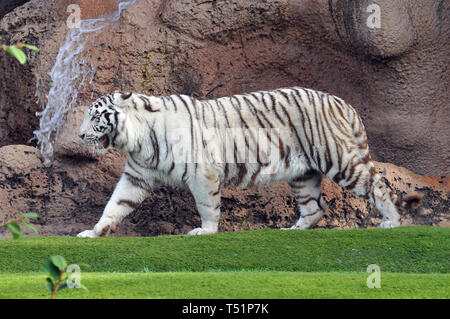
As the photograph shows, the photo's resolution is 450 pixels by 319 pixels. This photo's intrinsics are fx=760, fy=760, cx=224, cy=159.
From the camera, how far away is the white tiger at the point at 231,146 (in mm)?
7281

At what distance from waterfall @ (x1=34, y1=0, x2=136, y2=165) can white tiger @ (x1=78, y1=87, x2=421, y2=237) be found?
1.45m

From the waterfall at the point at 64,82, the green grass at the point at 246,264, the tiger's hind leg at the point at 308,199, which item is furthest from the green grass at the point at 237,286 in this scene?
the waterfall at the point at 64,82

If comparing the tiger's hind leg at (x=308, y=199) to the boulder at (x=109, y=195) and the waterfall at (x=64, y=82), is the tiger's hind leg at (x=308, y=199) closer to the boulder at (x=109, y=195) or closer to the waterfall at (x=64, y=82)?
the boulder at (x=109, y=195)

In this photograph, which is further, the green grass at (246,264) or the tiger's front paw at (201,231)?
the tiger's front paw at (201,231)

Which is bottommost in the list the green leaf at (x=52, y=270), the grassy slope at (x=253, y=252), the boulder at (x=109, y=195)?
the boulder at (x=109, y=195)

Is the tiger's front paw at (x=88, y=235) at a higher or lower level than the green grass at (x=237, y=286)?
lower

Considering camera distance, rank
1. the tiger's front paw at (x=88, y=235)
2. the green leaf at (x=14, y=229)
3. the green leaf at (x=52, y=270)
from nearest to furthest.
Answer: the green leaf at (x=14, y=229), the green leaf at (x=52, y=270), the tiger's front paw at (x=88, y=235)

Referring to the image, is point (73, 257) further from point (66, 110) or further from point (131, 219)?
point (66, 110)

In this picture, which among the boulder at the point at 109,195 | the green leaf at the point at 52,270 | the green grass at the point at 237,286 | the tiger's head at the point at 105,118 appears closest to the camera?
the green leaf at the point at 52,270

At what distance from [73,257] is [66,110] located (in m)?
3.41

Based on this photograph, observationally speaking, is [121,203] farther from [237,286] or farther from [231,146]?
[237,286]

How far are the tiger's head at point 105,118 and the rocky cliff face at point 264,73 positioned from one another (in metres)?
0.91

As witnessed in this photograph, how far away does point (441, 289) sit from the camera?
4305 millimetres

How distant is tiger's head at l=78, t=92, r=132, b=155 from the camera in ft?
24.3
